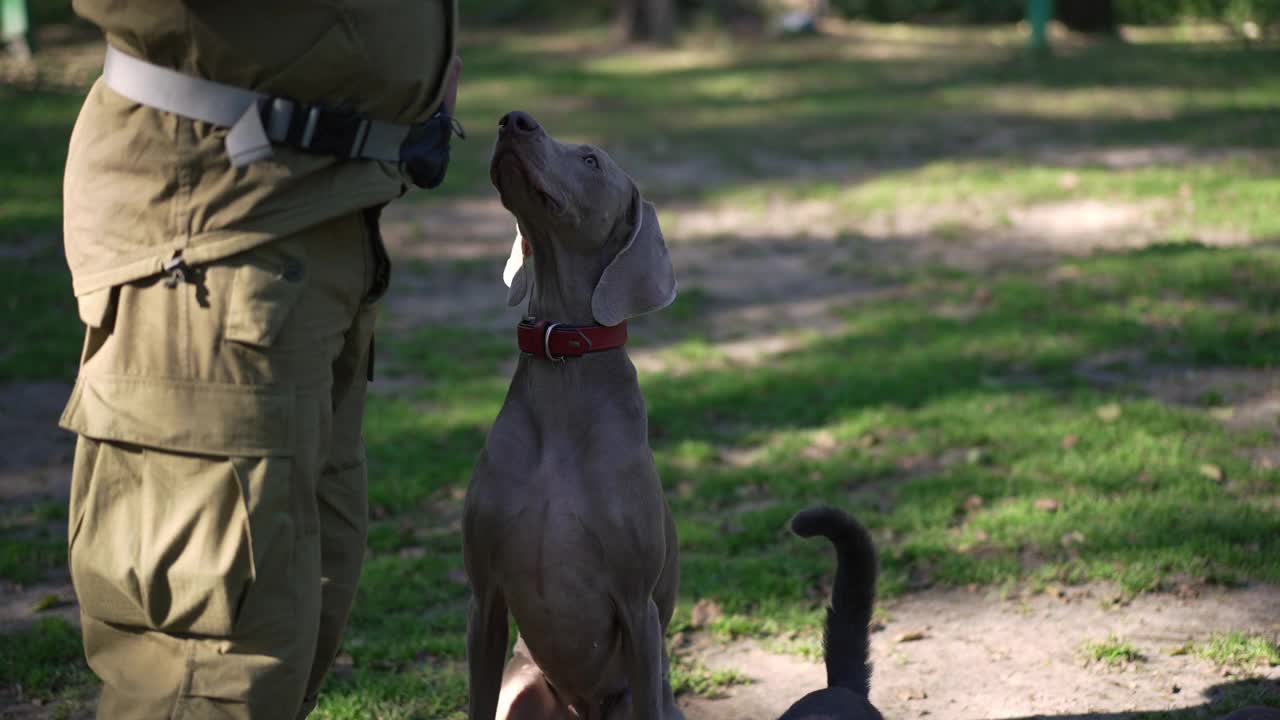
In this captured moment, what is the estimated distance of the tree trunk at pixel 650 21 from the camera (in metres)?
22.6

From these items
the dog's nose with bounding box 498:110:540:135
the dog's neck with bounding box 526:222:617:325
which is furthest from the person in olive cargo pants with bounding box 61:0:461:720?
the dog's neck with bounding box 526:222:617:325

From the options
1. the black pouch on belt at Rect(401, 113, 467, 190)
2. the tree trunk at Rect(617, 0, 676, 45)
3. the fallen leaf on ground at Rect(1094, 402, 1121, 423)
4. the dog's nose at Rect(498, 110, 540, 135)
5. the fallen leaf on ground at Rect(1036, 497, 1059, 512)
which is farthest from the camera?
the tree trunk at Rect(617, 0, 676, 45)

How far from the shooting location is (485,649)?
3.28 m

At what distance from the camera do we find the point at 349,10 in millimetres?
2699

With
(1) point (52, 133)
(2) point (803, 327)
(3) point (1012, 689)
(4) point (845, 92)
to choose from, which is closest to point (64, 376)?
(2) point (803, 327)

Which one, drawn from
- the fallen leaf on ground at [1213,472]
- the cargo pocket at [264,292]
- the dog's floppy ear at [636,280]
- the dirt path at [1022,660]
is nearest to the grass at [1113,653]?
the dirt path at [1022,660]

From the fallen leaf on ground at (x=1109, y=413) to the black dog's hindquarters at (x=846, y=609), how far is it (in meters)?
3.04

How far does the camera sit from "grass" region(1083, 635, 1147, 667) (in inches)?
165

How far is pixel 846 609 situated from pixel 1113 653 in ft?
3.64

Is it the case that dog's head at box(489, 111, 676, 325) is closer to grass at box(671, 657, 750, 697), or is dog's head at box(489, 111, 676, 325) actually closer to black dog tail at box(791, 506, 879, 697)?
black dog tail at box(791, 506, 879, 697)

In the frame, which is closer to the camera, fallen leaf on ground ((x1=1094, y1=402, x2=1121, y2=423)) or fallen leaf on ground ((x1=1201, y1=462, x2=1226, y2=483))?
fallen leaf on ground ((x1=1201, y1=462, x2=1226, y2=483))

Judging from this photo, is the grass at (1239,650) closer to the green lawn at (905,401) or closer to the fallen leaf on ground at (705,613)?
the green lawn at (905,401)

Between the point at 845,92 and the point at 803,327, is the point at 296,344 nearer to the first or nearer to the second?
the point at 803,327

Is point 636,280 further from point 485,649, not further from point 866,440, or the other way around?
point 866,440
